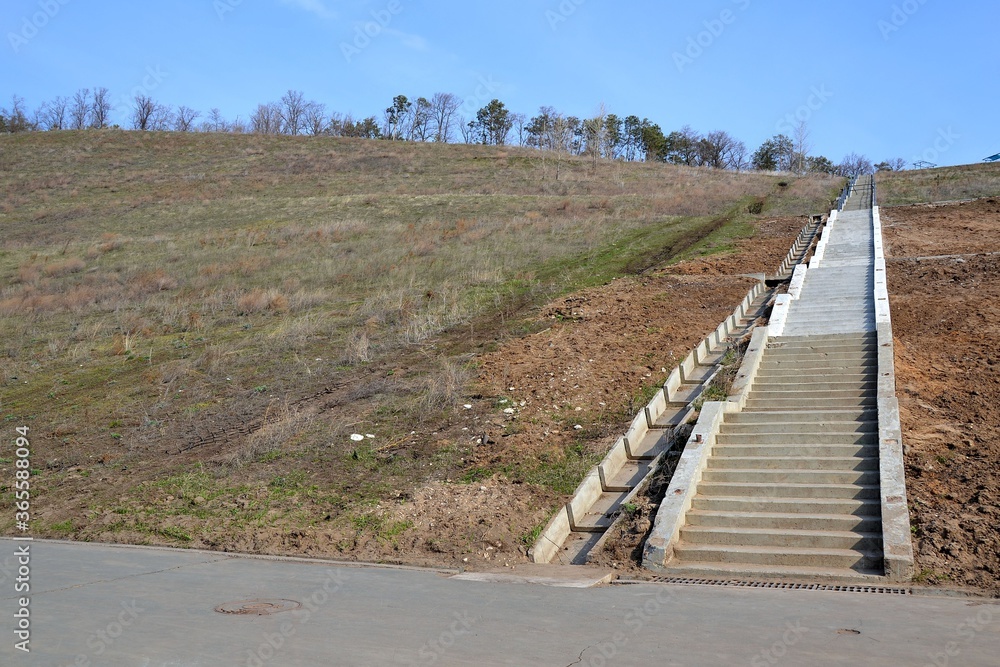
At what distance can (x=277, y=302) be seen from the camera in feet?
81.6

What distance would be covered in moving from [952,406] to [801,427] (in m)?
2.15

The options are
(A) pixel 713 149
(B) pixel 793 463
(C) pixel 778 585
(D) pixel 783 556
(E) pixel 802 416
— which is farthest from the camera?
(A) pixel 713 149

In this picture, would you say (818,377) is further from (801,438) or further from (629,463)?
(629,463)

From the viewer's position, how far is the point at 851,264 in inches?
938

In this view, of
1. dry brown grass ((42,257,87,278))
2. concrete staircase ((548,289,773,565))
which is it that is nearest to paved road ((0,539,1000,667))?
concrete staircase ((548,289,773,565))

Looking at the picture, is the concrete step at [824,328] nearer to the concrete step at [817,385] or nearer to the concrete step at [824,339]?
the concrete step at [824,339]

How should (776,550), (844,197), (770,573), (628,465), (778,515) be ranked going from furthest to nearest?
(844,197) → (628,465) → (778,515) → (776,550) → (770,573)

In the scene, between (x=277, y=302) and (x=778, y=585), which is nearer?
(x=778, y=585)

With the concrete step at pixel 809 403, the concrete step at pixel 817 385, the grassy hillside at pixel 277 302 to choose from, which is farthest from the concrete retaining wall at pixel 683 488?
the grassy hillside at pixel 277 302

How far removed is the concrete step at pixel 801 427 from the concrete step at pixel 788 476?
120cm

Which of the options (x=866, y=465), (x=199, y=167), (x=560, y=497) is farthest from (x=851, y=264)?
(x=199, y=167)

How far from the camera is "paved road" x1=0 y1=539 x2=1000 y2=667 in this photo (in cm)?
593

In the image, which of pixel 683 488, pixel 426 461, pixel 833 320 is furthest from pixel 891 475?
pixel 833 320

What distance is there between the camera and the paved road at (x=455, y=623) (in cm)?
593
